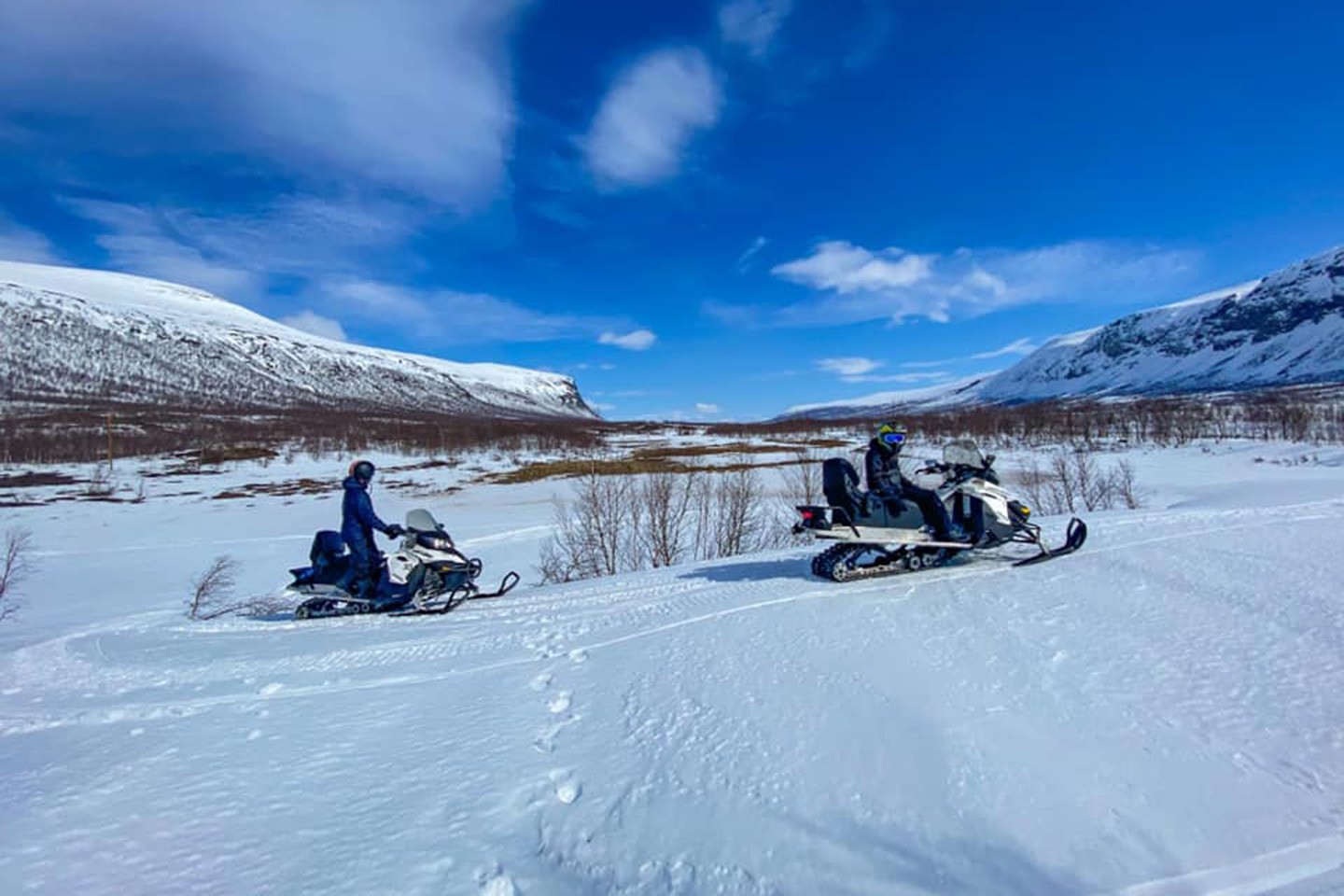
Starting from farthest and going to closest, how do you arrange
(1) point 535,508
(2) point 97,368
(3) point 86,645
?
(2) point 97,368
(1) point 535,508
(3) point 86,645

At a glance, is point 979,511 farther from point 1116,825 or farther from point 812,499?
point 812,499

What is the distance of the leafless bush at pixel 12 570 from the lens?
13.1 meters

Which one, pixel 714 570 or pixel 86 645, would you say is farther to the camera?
pixel 714 570

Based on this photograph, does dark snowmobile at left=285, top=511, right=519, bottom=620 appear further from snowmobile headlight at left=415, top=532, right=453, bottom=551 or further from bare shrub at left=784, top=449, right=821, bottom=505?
bare shrub at left=784, top=449, right=821, bottom=505

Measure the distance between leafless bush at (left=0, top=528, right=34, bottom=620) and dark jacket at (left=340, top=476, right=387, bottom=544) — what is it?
29.5 feet

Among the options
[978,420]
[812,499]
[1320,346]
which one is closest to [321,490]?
[812,499]

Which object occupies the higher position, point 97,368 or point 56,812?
point 97,368

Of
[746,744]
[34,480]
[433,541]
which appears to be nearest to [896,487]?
[746,744]

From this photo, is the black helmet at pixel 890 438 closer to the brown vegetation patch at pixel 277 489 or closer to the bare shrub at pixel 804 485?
the bare shrub at pixel 804 485

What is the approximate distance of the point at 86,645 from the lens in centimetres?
722

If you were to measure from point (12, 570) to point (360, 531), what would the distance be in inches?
697

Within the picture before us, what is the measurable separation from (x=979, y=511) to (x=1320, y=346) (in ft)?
862

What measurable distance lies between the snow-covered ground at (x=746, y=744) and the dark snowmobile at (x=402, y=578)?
3.65 feet

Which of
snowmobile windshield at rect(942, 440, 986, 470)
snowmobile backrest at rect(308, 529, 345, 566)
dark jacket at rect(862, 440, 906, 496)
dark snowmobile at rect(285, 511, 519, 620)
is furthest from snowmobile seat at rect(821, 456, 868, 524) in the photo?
snowmobile backrest at rect(308, 529, 345, 566)
